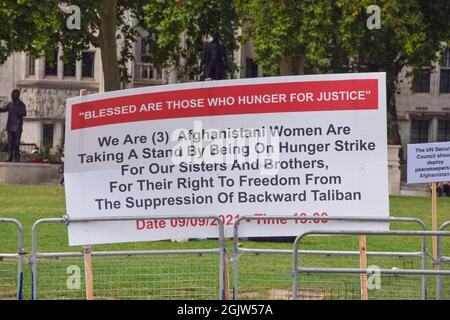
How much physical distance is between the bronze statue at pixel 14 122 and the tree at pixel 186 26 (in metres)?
4.78

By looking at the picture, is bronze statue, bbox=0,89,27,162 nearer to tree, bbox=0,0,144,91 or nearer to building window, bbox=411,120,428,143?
tree, bbox=0,0,144,91

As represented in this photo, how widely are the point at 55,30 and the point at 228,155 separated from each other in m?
29.1

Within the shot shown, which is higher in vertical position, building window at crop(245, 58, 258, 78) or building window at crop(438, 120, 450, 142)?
building window at crop(245, 58, 258, 78)

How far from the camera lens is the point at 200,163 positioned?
12.6 meters

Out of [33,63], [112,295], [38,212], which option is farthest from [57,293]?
[33,63]

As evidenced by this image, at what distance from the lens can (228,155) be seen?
1253 cm

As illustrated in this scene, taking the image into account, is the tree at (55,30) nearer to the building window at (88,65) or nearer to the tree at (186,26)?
the tree at (186,26)

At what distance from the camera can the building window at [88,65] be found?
67.4 metres

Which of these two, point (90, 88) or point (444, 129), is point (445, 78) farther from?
point (90, 88)

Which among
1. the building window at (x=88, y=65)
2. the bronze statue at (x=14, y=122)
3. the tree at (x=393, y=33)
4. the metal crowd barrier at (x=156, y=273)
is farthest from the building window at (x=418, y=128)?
the metal crowd barrier at (x=156, y=273)

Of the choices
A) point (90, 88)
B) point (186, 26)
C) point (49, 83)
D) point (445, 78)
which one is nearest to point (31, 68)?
point (49, 83)

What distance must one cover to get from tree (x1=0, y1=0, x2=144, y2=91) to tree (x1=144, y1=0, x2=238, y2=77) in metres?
1.73

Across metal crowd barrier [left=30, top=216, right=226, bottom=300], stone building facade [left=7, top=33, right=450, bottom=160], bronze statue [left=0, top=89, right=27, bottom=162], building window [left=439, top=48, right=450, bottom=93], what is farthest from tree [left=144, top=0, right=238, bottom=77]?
metal crowd barrier [left=30, top=216, right=226, bottom=300]

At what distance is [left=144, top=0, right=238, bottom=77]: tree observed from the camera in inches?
1641
